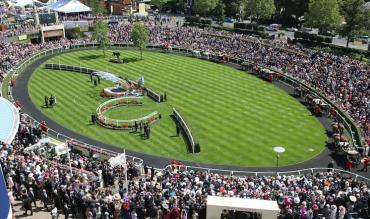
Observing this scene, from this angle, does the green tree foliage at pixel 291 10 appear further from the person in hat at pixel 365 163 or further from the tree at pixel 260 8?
the person in hat at pixel 365 163

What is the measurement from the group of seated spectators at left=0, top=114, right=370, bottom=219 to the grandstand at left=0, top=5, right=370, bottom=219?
0.19ft

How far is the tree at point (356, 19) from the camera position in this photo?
65.9 meters

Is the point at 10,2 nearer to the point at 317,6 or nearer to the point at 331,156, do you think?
the point at 317,6

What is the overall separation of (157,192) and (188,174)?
159 inches

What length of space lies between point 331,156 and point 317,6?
148ft

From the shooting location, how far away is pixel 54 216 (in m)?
21.0

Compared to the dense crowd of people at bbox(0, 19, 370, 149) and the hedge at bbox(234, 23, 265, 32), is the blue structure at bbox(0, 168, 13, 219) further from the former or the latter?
the hedge at bbox(234, 23, 265, 32)

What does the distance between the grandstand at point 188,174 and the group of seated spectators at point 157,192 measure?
58 mm

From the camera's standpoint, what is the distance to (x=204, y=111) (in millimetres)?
47125

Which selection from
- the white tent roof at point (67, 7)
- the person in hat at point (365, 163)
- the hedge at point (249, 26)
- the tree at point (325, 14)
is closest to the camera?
the person in hat at point (365, 163)

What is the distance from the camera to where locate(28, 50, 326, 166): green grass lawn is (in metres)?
38.2

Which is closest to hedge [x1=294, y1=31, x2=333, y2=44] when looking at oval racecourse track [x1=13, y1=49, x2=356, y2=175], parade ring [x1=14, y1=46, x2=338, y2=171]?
parade ring [x1=14, y1=46, x2=338, y2=171]

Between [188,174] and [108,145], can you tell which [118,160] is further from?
[108,145]

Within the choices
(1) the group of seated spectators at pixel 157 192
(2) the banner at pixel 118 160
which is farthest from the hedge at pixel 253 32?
(2) the banner at pixel 118 160
